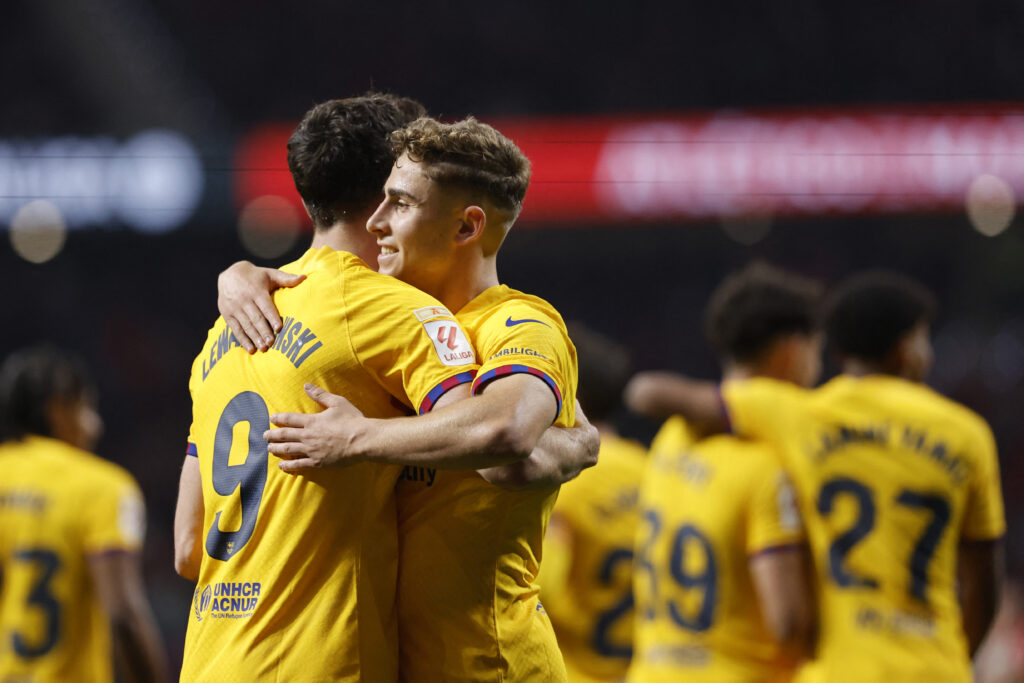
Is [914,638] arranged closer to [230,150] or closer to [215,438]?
[215,438]

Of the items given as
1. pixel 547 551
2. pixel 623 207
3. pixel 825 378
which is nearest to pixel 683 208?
pixel 623 207

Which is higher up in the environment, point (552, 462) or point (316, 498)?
point (552, 462)

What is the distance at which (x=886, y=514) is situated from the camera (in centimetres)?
437

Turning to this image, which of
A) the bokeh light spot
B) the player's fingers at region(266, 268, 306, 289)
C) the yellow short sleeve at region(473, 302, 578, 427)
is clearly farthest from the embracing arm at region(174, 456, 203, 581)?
the bokeh light spot

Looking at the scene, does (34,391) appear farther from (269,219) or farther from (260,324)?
(269,219)

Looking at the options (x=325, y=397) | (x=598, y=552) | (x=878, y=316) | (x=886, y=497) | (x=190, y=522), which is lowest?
(x=190, y=522)

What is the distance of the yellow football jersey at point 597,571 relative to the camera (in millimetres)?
5012


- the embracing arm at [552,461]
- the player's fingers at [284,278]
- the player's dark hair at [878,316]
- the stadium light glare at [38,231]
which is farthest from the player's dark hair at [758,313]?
the stadium light glare at [38,231]

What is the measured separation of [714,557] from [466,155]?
8.03 feet

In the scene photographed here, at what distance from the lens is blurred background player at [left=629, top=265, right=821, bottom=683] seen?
4.37 metres

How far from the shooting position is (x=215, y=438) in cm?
257

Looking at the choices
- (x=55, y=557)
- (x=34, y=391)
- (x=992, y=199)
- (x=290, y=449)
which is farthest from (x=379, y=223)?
(x=992, y=199)

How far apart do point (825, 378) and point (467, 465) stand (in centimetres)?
1424

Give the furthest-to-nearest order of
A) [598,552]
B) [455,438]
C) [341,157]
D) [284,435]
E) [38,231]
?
1. [38,231]
2. [598,552]
3. [341,157]
4. [284,435]
5. [455,438]
